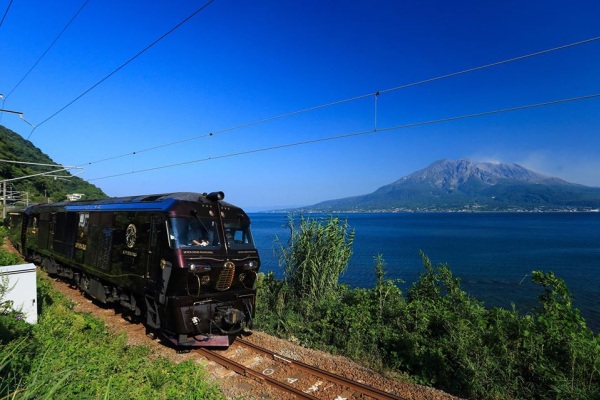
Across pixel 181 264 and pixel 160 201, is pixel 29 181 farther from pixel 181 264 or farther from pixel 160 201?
pixel 181 264

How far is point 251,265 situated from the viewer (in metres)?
9.34

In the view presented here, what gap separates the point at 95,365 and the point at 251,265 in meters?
4.06

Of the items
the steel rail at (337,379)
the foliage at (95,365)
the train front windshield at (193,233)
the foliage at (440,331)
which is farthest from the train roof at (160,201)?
the foliage at (440,331)

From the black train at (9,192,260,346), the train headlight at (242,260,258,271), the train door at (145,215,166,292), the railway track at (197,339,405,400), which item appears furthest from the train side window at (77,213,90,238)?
the railway track at (197,339,405,400)

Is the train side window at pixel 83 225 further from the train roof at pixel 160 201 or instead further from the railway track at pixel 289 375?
the railway track at pixel 289 375

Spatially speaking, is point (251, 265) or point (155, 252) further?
point (251, 265)

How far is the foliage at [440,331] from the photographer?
7195mm

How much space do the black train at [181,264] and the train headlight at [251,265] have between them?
0.03 metres

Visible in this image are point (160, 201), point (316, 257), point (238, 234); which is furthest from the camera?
point (316, 257)

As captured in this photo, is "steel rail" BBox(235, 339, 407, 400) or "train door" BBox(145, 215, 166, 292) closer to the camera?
"steel rail" BBox(235, 339, 407, 400)

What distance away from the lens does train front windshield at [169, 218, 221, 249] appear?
8.20 metres

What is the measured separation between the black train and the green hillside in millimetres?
48499

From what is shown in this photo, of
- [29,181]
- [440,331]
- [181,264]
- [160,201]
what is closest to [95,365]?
[181,264]

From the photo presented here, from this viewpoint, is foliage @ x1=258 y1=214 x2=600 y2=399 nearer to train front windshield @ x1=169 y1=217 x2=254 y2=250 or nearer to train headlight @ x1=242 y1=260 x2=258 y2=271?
train headlight @ x1=242 y1=260 x2=258 y2=271
